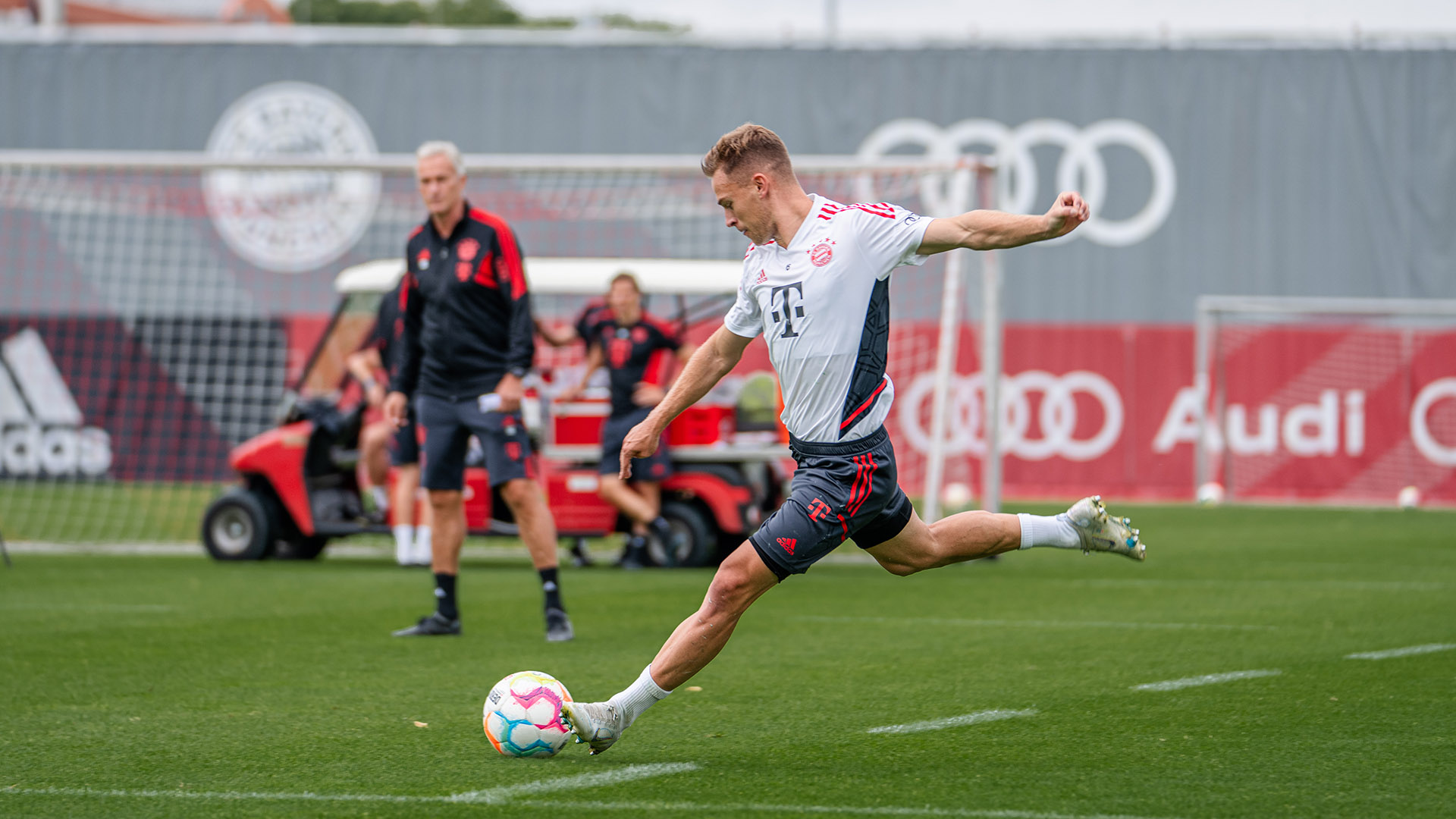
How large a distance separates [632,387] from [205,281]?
39.6 ft

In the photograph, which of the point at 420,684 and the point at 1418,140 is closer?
the point at 420,684

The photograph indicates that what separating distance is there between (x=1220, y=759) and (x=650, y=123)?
62.0 ft

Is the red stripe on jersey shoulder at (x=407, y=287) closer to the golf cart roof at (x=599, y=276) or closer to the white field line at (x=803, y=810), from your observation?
the white field line at (x=803, y=810)

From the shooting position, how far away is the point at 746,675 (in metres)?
6.66

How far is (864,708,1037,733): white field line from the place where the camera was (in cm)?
535

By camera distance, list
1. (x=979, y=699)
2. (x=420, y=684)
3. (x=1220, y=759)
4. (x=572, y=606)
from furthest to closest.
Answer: (x=572, y=606) → (x=420, y=684) → (x=979, y=699) → (x=1220, y=759)

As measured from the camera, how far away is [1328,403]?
1922cm

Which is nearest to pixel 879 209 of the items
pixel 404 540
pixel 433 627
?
pixel 433 627

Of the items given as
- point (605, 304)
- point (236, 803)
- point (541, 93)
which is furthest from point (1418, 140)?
point (236, 803)

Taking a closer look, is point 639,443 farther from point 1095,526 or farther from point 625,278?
point 625,278

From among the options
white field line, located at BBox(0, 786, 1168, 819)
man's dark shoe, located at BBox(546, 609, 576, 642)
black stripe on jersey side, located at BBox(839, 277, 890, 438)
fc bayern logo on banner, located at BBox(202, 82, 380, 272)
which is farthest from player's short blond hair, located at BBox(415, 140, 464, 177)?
fc bayern logo on banner, located at BBox(202, 82, 380, 272)

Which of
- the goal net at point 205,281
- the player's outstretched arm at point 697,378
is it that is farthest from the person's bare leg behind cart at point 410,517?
the player's outstretched arm at point 697,378

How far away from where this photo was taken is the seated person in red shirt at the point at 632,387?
455 inches

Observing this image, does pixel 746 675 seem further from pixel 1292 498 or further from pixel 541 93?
pixel 541 93
